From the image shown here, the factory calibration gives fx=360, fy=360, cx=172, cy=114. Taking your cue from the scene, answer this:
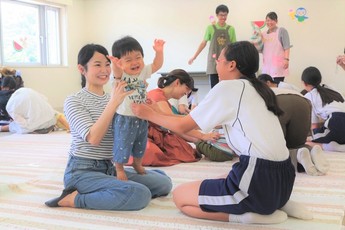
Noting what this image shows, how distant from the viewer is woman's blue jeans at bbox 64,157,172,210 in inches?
65.9

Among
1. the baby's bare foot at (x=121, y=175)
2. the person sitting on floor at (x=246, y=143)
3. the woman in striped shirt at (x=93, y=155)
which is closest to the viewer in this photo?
the person sitting on floor at (x=246, y=143)

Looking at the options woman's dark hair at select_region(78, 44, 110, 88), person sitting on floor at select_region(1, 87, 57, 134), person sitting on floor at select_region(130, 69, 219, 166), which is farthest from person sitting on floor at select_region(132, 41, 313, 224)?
person sitting on floor at select_region(1, 87, 57, 134)

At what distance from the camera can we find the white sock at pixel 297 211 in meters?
1.60

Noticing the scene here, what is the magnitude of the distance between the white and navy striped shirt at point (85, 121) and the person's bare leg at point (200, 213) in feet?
1.40

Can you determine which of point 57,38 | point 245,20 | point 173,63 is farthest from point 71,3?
point 245,20

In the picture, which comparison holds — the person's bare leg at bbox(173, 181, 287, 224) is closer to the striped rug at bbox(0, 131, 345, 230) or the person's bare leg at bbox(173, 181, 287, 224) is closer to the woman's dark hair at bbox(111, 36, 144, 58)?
the striped rug at bbox(0, 131, 345, 230)

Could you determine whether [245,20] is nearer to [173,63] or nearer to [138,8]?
[173,63]

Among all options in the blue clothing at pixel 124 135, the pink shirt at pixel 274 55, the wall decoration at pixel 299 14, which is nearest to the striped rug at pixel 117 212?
the blue clothing at pixel 124 135

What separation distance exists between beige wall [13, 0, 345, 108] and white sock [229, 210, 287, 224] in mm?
4674

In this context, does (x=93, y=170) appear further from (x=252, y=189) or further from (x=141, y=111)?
(x=252, y=189)

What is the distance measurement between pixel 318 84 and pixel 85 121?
8.08 ft

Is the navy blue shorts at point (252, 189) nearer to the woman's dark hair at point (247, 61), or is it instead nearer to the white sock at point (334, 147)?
the woman's dark hair at point (247, 61)

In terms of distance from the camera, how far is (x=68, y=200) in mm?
1761

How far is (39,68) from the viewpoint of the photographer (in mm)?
6520
